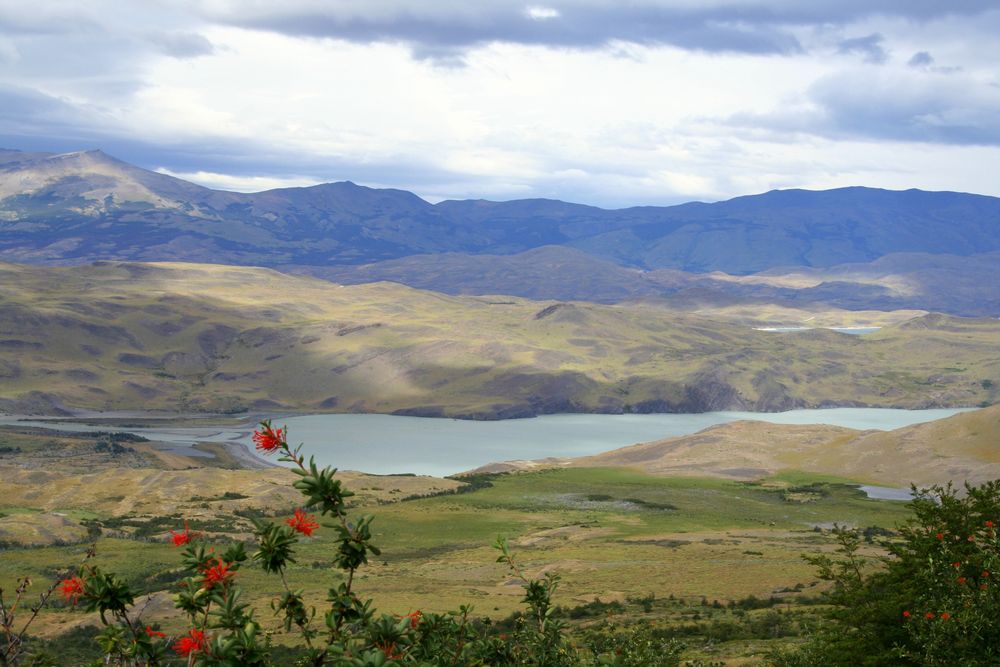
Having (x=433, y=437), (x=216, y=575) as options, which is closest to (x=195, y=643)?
(x=216, y=575)

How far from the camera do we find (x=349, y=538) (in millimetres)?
10711

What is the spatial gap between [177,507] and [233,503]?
201 inches

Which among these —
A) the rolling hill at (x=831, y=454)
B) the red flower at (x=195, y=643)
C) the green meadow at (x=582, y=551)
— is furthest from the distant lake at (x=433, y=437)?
the red flower at (x=195, y=643)

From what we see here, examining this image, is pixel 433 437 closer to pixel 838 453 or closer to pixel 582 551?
pixel 838 453

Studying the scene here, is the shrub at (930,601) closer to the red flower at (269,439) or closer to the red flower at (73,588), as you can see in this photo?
the red flower at (269,439)

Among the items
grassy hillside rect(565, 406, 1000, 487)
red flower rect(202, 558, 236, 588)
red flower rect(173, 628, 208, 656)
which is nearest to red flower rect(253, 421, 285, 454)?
red flower rect(202, 558, 236, 588)

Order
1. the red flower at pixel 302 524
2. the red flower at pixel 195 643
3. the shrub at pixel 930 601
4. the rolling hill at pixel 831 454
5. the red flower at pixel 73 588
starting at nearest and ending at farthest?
the red flower at pixel 195 643, the red flower at pixel 302 524, the red flower at pixel 73 588, the shrub at pixel 930 601, the rolling hill at pixel 831 454

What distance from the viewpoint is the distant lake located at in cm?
15150

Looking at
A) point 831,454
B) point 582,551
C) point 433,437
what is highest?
point 831,454

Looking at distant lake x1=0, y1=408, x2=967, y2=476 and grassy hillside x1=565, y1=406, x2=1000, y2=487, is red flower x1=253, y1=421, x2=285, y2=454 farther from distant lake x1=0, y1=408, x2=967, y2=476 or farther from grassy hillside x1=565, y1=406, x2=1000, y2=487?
distant lake x1=0, y1=408, x2=967, y2=476

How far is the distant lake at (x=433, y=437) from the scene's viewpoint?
15150 cm

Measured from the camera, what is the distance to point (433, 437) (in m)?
177

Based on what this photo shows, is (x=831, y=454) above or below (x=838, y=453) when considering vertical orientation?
below

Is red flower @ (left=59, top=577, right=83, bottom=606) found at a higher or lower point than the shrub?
higher
